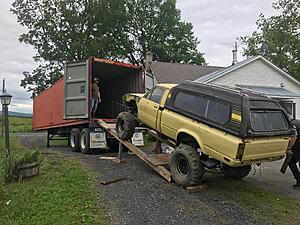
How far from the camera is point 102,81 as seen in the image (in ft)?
46.8

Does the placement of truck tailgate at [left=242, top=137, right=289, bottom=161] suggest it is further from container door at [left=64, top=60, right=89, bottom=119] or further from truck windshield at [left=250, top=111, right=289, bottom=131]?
container door at [left=64, top=60, right=89, bottom=119]

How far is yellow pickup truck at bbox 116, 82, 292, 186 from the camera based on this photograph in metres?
6.54

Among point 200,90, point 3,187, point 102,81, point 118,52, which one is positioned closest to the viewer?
point 3,187

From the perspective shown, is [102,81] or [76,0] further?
[76,0]

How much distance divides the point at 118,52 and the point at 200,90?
38054 millimetres

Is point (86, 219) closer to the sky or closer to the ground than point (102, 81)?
closer to the ground

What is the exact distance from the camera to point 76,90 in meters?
12.0

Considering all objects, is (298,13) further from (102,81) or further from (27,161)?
(27,161)

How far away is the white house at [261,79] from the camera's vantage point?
22042 mm

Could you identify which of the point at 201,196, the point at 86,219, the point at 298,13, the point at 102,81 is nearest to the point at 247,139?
the point at 201,196

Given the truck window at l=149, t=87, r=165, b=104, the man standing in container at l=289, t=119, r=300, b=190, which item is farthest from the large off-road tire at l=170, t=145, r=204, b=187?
the man standing in container at l=289, t=119, r=300, b=190

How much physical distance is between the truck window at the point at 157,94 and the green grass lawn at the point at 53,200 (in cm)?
256

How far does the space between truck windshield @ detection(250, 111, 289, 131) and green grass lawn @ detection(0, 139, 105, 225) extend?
11.0ft

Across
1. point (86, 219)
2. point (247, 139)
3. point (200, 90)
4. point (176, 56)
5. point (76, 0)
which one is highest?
point (76, 0)
